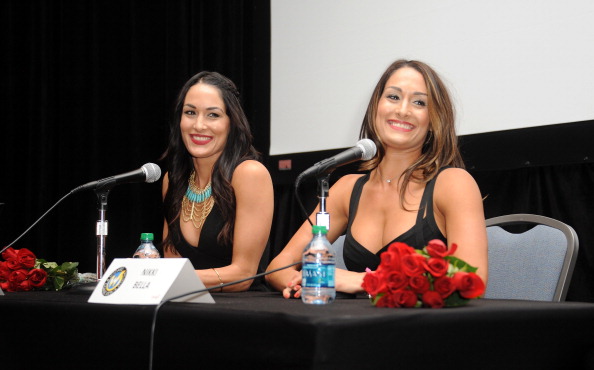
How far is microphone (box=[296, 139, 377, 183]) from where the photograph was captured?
5.49 ft

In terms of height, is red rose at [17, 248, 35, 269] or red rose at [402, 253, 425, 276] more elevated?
red rose at [402, 253, 425, 276]

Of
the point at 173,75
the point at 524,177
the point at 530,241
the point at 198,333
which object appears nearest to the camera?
the point at 198,333

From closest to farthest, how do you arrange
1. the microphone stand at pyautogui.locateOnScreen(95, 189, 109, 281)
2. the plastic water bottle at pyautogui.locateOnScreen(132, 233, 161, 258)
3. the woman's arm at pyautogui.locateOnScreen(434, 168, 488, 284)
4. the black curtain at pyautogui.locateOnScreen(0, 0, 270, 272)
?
1. the woman's arm at pyautogui.locateOnScreen(434, 168, 488, 284)
2. the plastic water bottle at pyautogui.locateOnScreen(132, 233, 161, 258)
3. the microphone stand at pyautogui.locateOnScreen(95, 189, 109, 281)
4. the black curtain at pyautogui.locateOnScreen(0, 0, 270, 272)

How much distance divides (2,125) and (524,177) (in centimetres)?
310

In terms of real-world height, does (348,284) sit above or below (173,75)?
below

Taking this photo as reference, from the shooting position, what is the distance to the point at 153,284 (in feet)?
4.88

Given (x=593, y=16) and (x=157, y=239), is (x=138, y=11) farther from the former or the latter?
(x=593, y=16)

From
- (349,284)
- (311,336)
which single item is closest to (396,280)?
(311,336)

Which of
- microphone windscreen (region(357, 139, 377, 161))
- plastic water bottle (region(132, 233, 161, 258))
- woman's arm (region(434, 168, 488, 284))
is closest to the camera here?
microphone windscreen (region(357, 139, 377, 161))

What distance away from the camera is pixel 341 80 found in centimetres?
361

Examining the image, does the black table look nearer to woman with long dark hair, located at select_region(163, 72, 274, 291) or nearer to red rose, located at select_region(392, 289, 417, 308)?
red rose, located at select_region(392, 289, 417, 308)

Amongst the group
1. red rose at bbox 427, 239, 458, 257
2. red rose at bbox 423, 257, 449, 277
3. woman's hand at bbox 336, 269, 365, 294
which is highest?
red rose at bbox 427, 239, 458, 257

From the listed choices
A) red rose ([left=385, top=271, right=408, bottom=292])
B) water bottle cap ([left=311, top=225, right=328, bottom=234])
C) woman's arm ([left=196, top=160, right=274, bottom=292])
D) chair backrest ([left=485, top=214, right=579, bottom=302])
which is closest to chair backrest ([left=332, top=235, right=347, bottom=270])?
woman's arm ([left=196, top=160, right=274, bottom=292])

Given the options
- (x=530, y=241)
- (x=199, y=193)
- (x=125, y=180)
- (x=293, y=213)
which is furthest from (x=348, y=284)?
(x=293, y=213)
